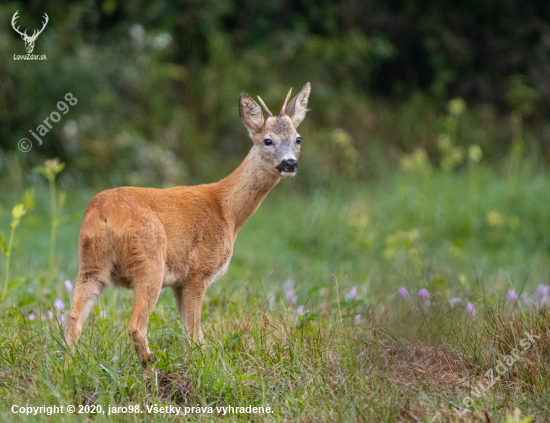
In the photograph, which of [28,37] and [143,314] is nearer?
[143,314]

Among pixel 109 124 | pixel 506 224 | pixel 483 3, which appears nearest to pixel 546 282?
pixel 506 224

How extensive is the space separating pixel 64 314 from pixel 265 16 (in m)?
9.63

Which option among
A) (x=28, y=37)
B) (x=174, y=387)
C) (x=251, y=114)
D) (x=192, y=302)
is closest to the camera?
(x=174, y=387)

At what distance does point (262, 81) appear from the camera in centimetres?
1177

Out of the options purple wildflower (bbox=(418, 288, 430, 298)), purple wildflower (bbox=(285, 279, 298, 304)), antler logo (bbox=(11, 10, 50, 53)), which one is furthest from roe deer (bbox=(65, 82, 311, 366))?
antler logo (bbox=(11, 10, 50, 53))

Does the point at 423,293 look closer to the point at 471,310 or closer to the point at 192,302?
the point at 471,310

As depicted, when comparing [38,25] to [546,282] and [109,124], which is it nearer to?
[109,124]

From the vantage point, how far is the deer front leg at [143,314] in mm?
3234

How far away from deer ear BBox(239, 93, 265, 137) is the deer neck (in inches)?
7.9

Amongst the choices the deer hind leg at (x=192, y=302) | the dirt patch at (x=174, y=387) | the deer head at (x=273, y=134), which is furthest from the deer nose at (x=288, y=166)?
the dirt patch at (x=174, y=387)

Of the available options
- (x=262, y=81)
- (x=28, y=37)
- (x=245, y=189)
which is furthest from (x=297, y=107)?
(x=262, y=81)

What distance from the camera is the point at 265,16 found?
12.6 m

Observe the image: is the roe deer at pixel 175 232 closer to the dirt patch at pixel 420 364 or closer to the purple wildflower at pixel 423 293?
the dirt patch at pixel 420 364

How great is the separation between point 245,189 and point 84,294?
1256 mm
